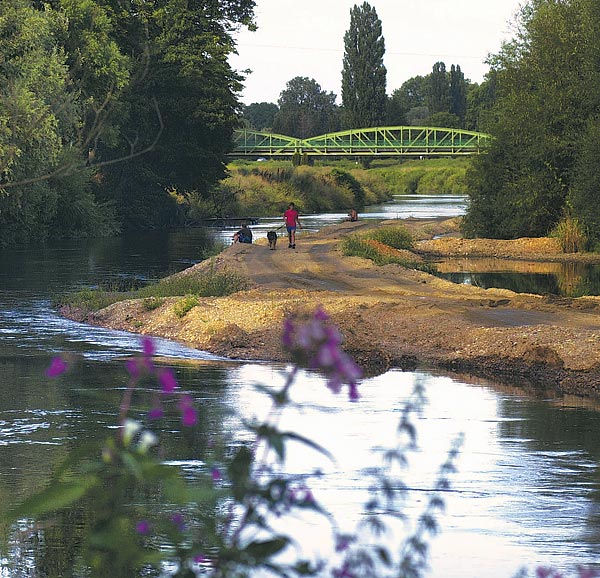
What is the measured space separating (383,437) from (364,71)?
426 feet

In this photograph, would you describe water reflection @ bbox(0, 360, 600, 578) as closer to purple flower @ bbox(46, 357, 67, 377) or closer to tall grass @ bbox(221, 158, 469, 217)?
purple flower @ bbox(46, 357, 67, 377)

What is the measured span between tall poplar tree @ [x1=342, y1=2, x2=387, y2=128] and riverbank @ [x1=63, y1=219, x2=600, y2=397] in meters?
111

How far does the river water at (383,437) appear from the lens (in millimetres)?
9531

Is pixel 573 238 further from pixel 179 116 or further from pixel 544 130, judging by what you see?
pixel 179 116

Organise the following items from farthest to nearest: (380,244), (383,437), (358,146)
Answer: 1. (358,146)
2. (380,244)
3. (383,437)

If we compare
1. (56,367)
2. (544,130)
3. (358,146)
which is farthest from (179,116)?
(358,146)

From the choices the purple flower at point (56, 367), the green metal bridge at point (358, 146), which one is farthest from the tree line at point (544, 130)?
the green metal bridge at point (358, 146)

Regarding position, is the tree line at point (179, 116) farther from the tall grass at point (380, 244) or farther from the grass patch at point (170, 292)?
the tall grass at point (380, 244)

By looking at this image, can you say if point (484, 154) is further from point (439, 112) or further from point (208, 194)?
point (439, 112)

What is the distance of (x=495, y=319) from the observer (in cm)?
2308

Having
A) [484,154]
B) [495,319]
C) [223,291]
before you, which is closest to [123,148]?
[484,154]

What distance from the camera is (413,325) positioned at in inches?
888

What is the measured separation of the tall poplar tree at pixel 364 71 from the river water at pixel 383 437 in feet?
390

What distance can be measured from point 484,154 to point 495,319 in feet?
92.3
